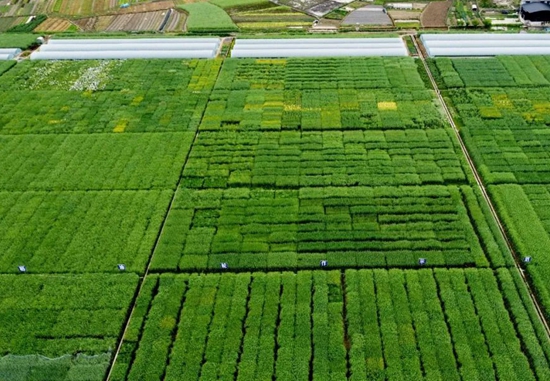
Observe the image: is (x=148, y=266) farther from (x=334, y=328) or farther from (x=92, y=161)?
(x=92, y=161)

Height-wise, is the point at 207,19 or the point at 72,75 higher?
the point at 207,19

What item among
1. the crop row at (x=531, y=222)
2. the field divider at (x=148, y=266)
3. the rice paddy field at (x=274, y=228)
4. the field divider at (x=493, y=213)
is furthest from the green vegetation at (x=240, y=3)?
the crop row at (x=531, y=222)

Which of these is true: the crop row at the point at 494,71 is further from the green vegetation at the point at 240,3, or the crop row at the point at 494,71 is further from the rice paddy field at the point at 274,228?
the green vegetation at the point at 240,3

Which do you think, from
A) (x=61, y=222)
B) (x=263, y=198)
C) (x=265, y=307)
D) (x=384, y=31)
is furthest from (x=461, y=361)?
(x=384, y=31)

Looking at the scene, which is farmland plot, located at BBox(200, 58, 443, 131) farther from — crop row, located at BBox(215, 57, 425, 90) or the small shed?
the small shed

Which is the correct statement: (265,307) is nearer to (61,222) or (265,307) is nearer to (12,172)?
(61,222)

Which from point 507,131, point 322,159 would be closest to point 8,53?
point 322,159

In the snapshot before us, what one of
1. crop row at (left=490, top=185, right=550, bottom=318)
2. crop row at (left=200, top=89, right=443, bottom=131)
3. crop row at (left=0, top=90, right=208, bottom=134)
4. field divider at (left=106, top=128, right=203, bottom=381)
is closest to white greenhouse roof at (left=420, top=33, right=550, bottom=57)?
crop row at (left=200, top=89, right=443, bottom=131)
